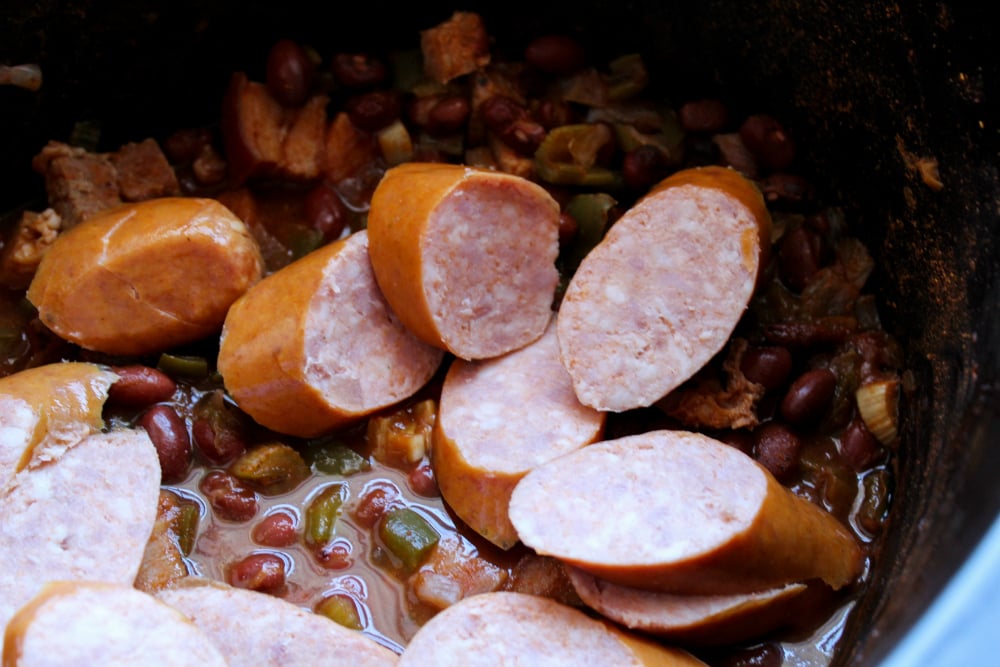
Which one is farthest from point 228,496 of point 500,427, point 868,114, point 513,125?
point 868,114

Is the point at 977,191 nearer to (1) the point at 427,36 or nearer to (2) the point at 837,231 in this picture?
(2) the point at 837,231

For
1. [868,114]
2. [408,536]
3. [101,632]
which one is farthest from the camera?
[868,114]

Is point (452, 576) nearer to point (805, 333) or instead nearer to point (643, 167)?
point (805, 333)

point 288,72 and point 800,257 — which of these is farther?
point 288,72

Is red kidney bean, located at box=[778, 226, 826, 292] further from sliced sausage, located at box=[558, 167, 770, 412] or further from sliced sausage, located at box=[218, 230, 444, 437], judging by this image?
sliced sausage, located at box=[218, 230, 444, 437]

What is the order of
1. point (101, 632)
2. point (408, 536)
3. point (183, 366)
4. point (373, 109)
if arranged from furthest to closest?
point (373, 109) < point (183, 366) < point (408, 536) < point (101, 632)

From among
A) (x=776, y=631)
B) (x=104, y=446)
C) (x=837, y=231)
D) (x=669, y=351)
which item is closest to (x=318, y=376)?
(x=104, y=446)

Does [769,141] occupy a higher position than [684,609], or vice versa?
[769,141]

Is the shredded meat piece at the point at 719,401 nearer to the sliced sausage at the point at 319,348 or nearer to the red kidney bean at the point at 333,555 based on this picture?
the sliced sausage at the point at 319,348
